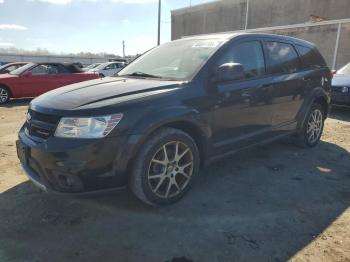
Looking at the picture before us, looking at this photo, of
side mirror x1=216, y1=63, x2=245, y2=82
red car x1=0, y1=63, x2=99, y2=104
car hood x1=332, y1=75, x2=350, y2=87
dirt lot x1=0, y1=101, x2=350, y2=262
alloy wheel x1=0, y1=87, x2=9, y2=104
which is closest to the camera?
dirt lot x1=0, y1=101, x2=350, y2=262

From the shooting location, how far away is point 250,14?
2950 centimetres

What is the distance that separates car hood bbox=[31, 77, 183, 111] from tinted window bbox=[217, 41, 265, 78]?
0.84 metres

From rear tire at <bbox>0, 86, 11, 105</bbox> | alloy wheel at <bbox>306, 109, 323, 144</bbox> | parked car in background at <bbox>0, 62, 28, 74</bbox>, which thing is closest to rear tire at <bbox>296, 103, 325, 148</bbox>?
alloy wheel at <bbox>306, 109, 323, 144</bbox>

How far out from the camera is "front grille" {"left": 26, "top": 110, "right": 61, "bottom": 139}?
308 cm

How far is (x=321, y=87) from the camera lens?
5.60m

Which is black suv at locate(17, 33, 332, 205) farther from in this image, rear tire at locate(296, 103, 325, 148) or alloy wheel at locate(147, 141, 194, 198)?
rear tire at locate(296, 103, 325, 148)

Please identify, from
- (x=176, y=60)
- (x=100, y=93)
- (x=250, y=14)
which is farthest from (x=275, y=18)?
(x=100, y=93)

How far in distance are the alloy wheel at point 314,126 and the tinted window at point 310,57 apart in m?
0.76

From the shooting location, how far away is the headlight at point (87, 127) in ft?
9.71

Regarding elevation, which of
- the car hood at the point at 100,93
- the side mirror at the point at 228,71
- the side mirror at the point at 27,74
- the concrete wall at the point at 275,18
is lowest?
the side mirror at the point at 27,74

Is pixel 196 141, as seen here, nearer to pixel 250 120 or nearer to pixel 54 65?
pixel 250 120

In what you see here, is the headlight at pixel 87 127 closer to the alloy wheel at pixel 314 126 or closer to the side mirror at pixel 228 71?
the side mirror at pixel 228 71

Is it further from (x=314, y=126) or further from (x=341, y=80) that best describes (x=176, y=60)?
(x=341, y=80)

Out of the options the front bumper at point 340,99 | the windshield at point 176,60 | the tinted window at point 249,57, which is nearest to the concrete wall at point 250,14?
the front bumper at point 340,99
